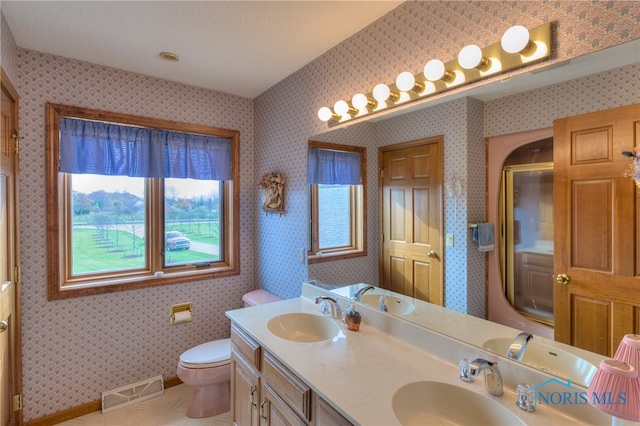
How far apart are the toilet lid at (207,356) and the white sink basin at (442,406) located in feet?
5.03

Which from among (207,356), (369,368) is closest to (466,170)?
(369,368)

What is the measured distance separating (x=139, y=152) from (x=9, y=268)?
3.52ft

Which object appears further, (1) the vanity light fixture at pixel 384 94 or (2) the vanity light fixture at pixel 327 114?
(2) the vanity light fixture at pixel 327 114

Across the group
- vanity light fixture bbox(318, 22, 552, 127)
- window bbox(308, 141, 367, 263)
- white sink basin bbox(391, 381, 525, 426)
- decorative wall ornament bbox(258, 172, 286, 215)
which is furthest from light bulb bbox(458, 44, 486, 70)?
decorative wall ornament bbox(258, 172, 286, 215)

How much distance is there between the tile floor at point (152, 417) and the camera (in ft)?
7.20

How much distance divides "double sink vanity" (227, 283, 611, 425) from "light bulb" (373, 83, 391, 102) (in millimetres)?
1021

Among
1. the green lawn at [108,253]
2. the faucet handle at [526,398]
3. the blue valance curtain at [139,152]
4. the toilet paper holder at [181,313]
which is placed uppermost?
the blue valance curtain at [139,152]

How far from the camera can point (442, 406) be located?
1161mm

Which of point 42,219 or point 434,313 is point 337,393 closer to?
point 434,313

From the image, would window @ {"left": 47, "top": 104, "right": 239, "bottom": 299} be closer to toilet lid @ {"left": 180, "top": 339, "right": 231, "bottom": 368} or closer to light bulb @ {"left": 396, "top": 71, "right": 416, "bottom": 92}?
toilet lid @ {"left": 180, "top": 339, "right": 231, "bottom": 368}

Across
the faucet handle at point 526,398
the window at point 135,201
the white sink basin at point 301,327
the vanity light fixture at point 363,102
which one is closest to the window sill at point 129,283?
the window at point 135,201

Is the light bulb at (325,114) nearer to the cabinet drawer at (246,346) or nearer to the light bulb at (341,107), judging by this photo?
the light bulb at (341,107)

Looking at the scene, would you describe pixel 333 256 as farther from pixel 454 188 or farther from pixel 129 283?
pixel 129 283

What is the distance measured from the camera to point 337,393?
1129 mm
